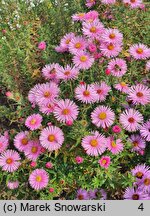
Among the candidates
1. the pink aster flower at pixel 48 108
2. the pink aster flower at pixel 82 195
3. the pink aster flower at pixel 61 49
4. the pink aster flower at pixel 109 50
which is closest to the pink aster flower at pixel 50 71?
the pink aster flower at pixel 61 49

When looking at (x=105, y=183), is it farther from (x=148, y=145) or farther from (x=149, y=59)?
(x=149, y=59)

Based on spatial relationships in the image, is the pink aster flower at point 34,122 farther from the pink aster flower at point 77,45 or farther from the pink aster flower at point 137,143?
the pink aster flower at point 137,143

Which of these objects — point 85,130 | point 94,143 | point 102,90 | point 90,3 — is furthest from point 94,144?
point 90,3

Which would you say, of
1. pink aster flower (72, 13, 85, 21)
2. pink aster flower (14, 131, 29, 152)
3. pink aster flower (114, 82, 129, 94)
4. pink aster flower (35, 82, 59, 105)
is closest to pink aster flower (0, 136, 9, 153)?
pink aster flower (14, 131, 29, 152)

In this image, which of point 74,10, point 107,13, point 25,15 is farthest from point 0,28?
point 107,13

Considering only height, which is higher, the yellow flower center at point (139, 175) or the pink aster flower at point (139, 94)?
the pink aster flower at point (139, 94)

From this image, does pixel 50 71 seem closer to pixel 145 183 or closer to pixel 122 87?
pixel 122 87
